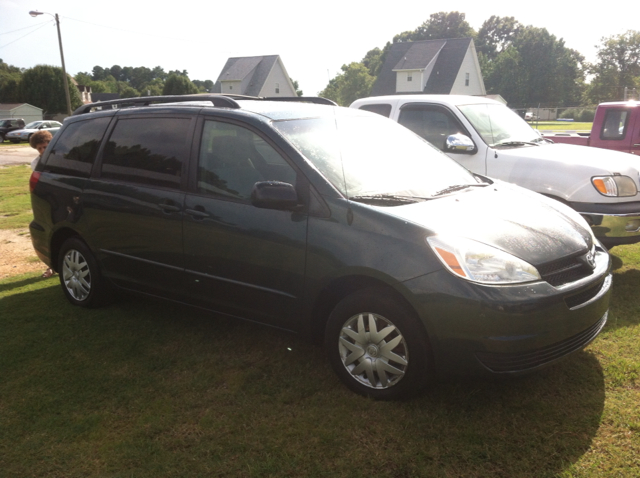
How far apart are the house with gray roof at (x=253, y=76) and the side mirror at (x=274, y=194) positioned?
198 ft

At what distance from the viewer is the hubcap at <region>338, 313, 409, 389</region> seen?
11.4ft

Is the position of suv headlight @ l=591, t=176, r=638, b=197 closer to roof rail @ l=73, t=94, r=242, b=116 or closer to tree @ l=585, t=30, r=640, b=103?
roof rail @ l=73, t=94, r=242, b=116

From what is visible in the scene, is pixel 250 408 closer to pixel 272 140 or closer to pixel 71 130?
pixel 272 140

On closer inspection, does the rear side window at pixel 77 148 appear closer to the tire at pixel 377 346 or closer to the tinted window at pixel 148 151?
the tinted window at pixel 148 151

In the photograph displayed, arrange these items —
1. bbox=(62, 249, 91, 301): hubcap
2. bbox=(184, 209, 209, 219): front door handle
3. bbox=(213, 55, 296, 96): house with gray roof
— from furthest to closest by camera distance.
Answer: bbox=(213, 55, 296, 96): house with gray roof, bbox=(62, 249, 91, 301): hubcap, bbox=(184, 209, 209, 219): front door handle

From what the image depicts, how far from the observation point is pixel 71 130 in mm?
5492

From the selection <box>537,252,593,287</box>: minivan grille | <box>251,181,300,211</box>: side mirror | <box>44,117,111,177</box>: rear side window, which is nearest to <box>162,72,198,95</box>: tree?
<box>44,117,111,177</box>: rear side window

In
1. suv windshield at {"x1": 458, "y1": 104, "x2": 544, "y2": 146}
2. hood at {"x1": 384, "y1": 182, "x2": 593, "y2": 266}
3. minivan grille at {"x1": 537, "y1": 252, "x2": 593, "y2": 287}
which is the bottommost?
minivan grille at {"x1": 537, "y1": 252, "x2": 593, "y2": 287}

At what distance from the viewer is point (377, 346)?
353 cm

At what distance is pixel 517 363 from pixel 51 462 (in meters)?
2.67

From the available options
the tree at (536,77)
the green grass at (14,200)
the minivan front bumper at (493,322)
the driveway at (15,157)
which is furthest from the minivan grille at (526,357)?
the tree at (536,77)

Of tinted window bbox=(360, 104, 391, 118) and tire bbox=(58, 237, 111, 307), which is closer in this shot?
tire bbox=(58, 237, 111, 307)

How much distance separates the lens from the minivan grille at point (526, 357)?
3.23 m

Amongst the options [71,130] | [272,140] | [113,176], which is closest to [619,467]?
[272,140]
